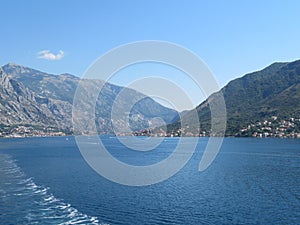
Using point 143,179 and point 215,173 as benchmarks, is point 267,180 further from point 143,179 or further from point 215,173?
point 143,179

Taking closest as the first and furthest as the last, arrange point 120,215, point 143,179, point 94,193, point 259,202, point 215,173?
point 120,215, point 259,202, point 94,193, point 143,179, point 215,173

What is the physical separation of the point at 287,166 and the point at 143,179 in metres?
53.9

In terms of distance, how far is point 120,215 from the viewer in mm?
53219

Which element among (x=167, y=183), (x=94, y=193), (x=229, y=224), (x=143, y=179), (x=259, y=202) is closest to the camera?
(x=229, y=224)

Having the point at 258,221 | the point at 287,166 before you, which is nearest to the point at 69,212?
the point at 258,221

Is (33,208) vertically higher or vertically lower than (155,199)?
higher

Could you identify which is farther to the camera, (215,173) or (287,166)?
(287,166)

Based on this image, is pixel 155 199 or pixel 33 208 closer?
pixel 33 208

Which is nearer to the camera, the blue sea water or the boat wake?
the boat wake

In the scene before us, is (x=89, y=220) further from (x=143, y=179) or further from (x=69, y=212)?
(x=143, y=179)

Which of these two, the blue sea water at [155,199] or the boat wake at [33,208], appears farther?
the blue sea water at [155,199]

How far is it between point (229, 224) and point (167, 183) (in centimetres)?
3524

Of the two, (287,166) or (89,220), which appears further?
(287,166)

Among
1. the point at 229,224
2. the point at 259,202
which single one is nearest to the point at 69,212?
the point at 229,224
